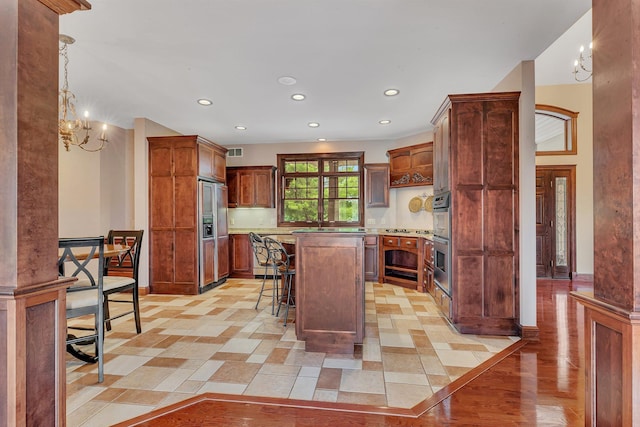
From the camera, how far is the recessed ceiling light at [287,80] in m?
3.48

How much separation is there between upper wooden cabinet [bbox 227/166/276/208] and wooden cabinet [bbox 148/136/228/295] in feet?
4.90

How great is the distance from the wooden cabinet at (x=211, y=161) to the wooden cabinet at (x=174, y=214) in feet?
0.33

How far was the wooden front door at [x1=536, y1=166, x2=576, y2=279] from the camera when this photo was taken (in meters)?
5.80

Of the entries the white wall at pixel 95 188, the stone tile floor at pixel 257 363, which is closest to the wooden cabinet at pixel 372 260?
the stone tile floor at pixel 257 363

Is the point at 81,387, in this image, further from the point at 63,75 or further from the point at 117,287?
the point at 63,75

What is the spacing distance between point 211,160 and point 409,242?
11.9 feet

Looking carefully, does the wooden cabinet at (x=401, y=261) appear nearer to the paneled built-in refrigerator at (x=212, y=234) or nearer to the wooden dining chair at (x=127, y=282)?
the paneled built-in refrigerator at (x=212, y=234)

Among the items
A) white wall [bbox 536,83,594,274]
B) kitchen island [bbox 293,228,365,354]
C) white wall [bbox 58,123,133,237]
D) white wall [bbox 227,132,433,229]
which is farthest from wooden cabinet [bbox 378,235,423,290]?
white wall [bbox 58,123,133,237]

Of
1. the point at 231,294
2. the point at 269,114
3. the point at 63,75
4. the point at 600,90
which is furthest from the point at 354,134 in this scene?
the point at 600,90

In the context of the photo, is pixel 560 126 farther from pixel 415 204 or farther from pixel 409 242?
pixel 409 242

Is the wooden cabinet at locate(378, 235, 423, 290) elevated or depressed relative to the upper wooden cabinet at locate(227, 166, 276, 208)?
depressed

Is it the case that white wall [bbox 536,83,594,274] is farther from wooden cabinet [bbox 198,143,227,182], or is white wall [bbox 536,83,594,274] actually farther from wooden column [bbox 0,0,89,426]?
wooden column [bbox 0,0,89,426]

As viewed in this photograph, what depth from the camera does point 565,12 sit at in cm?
235

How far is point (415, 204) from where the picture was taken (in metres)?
5.72
